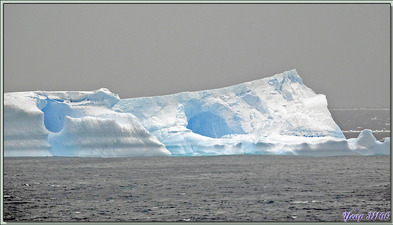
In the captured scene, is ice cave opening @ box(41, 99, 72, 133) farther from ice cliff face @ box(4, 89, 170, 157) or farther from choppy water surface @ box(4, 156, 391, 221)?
choppy water surface @ box(4, 156, 391, 221)

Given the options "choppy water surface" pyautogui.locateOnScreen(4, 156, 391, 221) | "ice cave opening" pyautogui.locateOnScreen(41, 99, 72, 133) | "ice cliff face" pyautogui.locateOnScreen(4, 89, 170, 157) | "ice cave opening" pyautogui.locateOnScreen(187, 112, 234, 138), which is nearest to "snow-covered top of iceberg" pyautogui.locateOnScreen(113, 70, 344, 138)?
"ice cave opening" pyautogui.locateOnScreen(187, 112, 234, 138)

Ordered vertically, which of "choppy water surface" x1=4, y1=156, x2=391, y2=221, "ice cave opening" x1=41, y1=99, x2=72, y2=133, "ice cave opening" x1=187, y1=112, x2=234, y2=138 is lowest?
"choppy water surface" x1=4, y1=156, x2=391, y2=221

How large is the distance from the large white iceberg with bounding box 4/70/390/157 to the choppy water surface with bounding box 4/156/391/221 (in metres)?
0.78

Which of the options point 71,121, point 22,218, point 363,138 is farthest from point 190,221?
point 363,138

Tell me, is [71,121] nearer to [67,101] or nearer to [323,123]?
[67,101]

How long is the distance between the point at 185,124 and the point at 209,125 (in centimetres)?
217

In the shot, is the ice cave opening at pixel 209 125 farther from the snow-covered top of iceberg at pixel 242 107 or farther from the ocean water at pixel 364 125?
the ocean water at pixel 364 125

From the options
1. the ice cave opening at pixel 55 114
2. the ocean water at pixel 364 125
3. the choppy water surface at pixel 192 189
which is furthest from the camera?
the ocean water at pixel 364 125

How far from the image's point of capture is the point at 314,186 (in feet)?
72.3

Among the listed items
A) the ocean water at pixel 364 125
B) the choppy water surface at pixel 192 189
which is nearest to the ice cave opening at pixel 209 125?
the choppy water surface at pixel 192 189

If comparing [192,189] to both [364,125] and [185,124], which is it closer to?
[185,124]

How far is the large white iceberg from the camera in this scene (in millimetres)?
30016

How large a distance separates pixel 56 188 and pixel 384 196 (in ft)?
32.9

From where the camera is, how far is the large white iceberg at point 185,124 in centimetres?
3002
